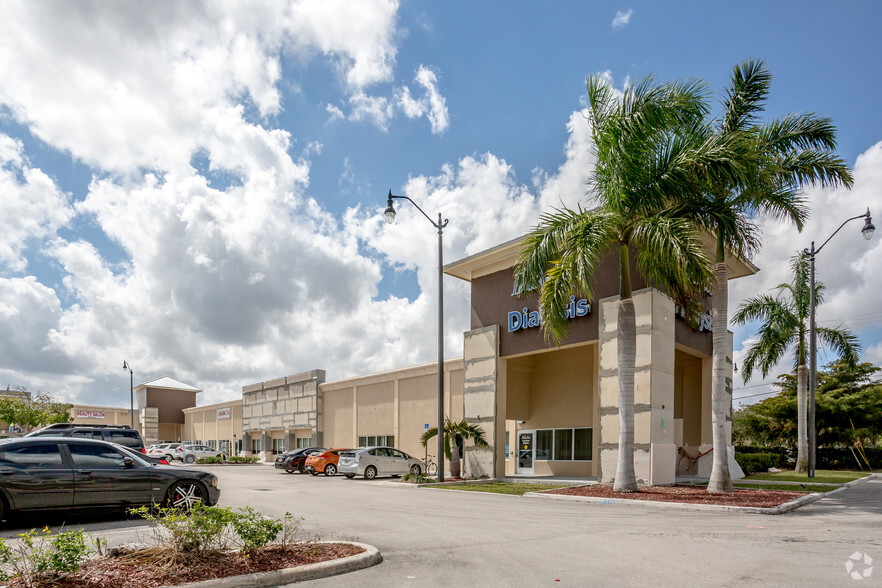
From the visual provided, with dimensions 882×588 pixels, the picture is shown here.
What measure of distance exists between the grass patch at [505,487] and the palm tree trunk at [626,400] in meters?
2.66

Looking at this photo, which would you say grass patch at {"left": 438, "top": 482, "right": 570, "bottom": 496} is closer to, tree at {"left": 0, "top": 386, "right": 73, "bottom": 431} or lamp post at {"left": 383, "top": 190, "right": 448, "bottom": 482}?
lamp post at {"left": 383, "top": 190, "right": 448, "bottom": 482}

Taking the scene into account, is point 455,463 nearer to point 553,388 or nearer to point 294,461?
point 553,388

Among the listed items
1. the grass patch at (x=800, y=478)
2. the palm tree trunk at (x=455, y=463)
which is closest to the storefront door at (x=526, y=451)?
the palm tree trunk at (x=455, y=463)

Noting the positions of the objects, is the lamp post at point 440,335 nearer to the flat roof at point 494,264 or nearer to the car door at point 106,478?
the flat roof at point 494,264

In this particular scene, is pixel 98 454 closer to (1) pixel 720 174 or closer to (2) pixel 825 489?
(1) pixel 720 174

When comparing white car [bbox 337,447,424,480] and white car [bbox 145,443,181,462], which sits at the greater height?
white car [bbox 337,447,424,480]

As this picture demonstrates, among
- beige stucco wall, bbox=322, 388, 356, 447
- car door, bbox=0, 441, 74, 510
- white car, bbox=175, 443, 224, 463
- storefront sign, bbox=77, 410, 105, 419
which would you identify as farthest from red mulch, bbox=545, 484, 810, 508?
storefront sign, bbox=77, 410, 105, 419

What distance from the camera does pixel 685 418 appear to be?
28.5 m

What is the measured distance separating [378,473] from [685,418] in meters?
14.0

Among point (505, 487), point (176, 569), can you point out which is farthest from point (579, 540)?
point (505, 487)

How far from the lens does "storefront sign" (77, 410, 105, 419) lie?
73438 mm

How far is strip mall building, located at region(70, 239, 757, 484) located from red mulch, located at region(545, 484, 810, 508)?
5.58ft

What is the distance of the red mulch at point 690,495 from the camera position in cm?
1490

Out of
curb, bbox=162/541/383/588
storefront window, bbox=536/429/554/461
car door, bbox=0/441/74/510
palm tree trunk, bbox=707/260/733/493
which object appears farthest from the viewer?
storefront window, bbox=536/429/554/461
